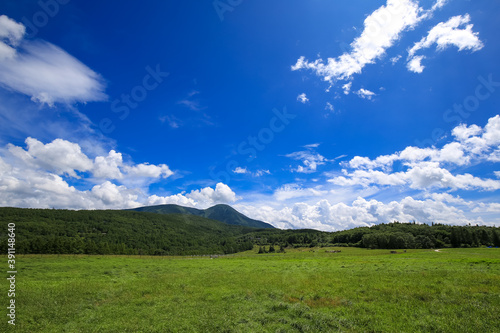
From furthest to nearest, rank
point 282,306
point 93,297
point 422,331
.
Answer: point 93,297
point 282,306
point 422,331

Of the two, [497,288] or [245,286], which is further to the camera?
[245,286]

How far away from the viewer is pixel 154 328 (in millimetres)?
15438

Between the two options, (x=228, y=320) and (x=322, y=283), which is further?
(x=322, y=283)

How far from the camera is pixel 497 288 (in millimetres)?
20672

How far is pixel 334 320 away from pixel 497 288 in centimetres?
1754

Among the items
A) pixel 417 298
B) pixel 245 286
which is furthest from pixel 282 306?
pixel 417 298

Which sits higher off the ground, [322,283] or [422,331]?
[422,331]

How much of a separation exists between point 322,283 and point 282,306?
1055 cm

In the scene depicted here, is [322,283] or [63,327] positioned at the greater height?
[63,327]

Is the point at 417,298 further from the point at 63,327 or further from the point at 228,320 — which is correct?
the point at 63,327

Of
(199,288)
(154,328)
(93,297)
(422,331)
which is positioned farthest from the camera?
(199,288)

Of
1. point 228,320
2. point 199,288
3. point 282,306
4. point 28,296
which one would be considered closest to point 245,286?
point 199,288

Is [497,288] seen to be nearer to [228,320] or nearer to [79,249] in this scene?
[228,320]

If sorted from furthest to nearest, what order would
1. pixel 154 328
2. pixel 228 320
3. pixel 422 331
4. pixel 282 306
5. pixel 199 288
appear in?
1. pixel 199 288
2. pixel 282 306
3. pixel 228 320
4. pixel 154 328
5. pixel 422 331
